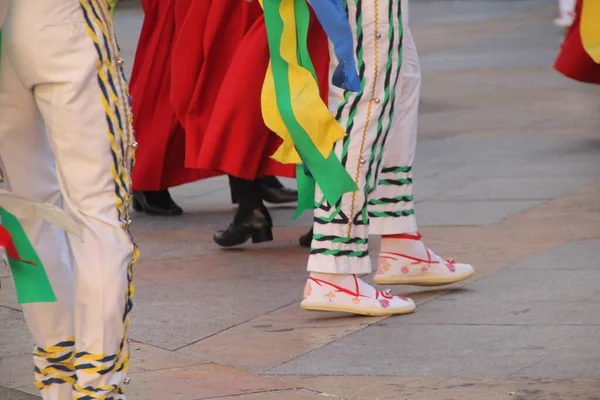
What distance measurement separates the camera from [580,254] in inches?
190

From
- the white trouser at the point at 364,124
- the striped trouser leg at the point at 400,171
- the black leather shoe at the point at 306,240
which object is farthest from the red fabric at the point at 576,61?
the white trouser at the point at 364,124

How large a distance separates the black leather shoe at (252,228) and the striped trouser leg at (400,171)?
35.9 inches

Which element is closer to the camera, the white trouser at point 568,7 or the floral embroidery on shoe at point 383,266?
the floral embroidery on shoe at point 383,266

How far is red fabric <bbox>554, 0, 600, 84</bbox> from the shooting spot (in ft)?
23.6

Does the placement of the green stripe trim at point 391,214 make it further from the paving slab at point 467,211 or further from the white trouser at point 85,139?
the white trouser at point 85,139

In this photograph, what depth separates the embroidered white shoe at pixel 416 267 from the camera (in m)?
4.32

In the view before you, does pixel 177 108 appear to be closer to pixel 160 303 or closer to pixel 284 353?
pixel 160 303

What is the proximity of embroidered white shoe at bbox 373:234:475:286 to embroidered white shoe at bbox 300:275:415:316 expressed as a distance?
271 millimetres

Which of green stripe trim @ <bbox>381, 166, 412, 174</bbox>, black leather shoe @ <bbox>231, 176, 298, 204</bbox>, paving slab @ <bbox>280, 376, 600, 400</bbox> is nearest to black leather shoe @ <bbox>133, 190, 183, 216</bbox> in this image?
black leather shoe @ <bbox>231, 176, 298, 204</bbox>

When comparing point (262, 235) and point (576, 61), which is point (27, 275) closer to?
point (262, 235)

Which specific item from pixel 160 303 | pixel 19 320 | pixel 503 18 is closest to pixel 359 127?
pixel 160 303

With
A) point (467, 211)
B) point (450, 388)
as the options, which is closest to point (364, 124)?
point (450, 388)

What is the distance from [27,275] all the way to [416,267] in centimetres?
180

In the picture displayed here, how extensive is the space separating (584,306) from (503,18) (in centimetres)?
1375
